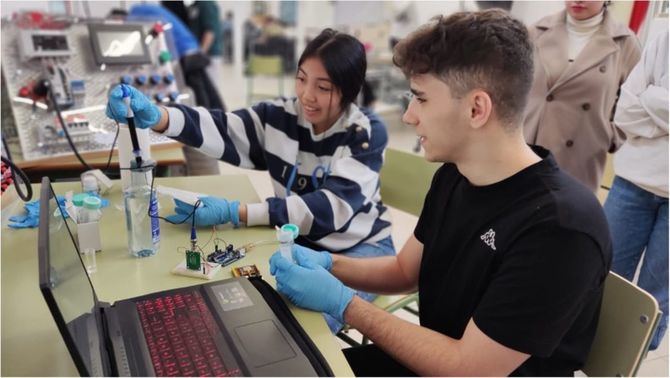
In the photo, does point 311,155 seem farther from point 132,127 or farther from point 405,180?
point 132,127

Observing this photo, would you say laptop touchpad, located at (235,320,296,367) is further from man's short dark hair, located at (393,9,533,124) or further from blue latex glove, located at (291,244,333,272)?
man's short dark hair, located at (393,9,533,124)

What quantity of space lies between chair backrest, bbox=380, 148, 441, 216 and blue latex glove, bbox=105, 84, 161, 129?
0.80 m

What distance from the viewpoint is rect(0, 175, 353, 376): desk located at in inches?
28.1

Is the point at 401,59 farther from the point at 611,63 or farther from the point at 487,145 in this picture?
the point at 611,63

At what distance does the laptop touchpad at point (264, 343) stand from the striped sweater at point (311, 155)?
536mm

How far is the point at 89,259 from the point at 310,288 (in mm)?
482

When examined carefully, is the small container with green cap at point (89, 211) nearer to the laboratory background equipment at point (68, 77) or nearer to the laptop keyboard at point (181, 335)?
the laptop keyboard at point (181, 335)

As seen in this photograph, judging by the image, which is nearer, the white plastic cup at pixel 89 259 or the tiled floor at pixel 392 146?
the white plastic cup at pixel 89 259

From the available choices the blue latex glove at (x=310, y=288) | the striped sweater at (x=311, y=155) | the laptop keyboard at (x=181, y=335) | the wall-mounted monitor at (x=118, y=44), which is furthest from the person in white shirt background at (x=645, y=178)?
the wall-mounted monitor at (x=118, y=44)

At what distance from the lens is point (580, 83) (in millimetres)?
1799

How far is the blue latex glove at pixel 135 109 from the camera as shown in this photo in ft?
3.99

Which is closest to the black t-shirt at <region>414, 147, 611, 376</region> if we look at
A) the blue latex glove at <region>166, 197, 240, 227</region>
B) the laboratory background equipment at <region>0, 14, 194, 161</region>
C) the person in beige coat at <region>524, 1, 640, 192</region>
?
the blue latex glove at <region>166, 197, 240, 227</region>

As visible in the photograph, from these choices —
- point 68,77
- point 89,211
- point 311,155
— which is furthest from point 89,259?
point 68,77

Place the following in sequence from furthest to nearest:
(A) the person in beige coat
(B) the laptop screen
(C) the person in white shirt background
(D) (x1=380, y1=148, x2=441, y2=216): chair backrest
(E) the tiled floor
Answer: (E) the tiled floor → (A) the person in beige coat → (D) (x1=380, y1=148, x2=441, y2=216): chair backrest → (C) the person in white shirt background → (B) the laptop screen
